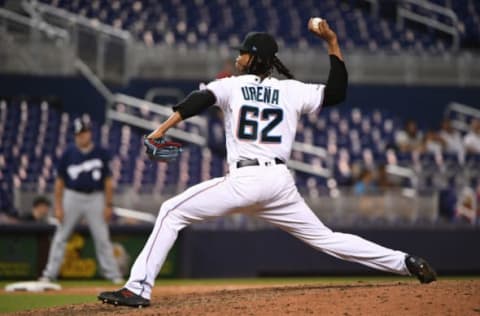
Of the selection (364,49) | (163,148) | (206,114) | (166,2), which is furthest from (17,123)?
(163,148)

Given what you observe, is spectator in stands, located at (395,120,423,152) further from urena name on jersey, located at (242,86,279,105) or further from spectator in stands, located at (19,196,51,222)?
urena name on jersey, located at (242,86,279,105)

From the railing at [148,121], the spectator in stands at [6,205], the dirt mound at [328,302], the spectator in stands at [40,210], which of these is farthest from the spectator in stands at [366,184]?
the dirt mound at [328,302]

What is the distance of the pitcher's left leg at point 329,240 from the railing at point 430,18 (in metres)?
15.0

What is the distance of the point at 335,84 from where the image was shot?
23.1 ft

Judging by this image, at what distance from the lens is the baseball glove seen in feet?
Answer: 22.3

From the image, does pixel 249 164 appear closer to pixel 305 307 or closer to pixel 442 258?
pixel 305 307

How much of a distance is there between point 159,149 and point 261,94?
33.2 inches

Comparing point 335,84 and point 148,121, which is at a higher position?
point 148,121

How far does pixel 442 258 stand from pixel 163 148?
764cm

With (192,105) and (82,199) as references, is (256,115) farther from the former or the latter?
(82,199)

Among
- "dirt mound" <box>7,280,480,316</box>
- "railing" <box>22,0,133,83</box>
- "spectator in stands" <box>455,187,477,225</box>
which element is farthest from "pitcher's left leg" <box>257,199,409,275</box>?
"railing" <box>22,0,133,83</box>

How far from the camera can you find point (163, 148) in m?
6.86

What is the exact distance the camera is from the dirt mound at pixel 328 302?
248 inches

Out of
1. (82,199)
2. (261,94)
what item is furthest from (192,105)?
(82,199)
